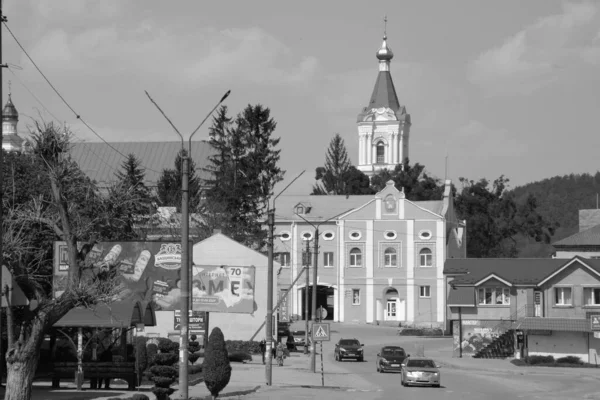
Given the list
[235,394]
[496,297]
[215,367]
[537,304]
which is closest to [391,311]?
[496,297]

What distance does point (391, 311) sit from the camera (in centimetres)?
9238

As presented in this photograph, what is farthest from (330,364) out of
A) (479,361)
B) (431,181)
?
(431,181)

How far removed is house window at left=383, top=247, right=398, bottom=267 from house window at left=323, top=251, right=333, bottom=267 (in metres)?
5.16

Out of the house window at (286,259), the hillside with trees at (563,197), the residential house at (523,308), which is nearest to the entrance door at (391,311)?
the house window at (286,259)

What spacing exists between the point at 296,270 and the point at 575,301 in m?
38.7

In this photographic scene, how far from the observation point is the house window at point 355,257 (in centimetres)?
9369

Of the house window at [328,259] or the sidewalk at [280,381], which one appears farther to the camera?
the house window at [328,259]

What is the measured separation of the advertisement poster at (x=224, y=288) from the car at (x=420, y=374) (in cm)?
1347

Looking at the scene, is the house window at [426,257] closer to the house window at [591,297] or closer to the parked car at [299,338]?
the parked car at [299,338]

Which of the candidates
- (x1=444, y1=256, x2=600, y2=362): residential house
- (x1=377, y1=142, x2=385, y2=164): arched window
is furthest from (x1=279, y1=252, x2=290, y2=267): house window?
(x1=377, y1=142, x2=385, y2=164): arched window

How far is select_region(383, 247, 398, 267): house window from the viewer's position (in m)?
92.5

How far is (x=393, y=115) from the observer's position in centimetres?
13750

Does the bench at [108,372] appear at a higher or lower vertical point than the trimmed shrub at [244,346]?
higher

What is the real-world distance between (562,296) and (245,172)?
3818 cm
